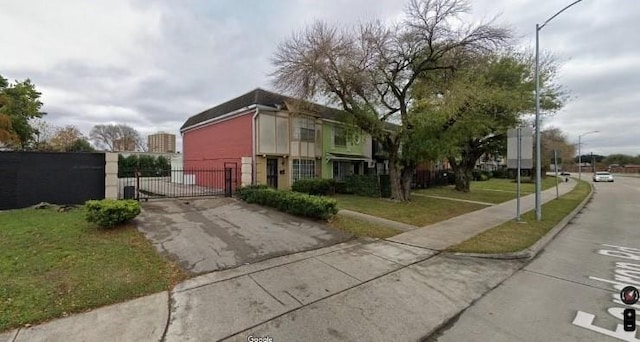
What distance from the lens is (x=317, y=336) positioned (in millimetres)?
3385

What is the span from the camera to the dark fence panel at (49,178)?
10.0 meters

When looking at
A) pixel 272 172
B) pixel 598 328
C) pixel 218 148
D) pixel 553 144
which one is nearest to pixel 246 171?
pixel 272 172

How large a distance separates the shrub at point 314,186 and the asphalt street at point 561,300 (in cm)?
1081

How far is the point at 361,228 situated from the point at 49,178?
11374 mm

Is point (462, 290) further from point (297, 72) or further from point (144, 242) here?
point (297, 72)

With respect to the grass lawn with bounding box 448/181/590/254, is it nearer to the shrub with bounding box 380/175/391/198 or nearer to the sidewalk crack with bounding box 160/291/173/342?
the sidewalk crack with bounding box 160/291/173/342

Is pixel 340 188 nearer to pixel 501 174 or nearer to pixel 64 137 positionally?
pixel 64 137

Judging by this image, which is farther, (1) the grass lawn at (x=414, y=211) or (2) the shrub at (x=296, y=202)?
(1) the grass lawn at (x=414, y=211)

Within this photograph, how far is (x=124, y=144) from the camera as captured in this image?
53.8 m

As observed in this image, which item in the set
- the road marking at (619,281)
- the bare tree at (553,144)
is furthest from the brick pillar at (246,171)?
the bare tree at (553,144)

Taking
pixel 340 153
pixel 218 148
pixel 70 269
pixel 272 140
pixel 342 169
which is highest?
pixel 272 140

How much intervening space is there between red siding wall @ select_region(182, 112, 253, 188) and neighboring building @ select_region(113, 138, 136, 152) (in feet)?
128

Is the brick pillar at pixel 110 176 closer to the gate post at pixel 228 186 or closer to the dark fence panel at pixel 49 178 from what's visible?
the dark fence panel at pixel 49 178

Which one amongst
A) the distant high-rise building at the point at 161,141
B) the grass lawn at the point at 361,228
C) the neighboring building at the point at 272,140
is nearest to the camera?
the grass lawn at the point at 361,228
